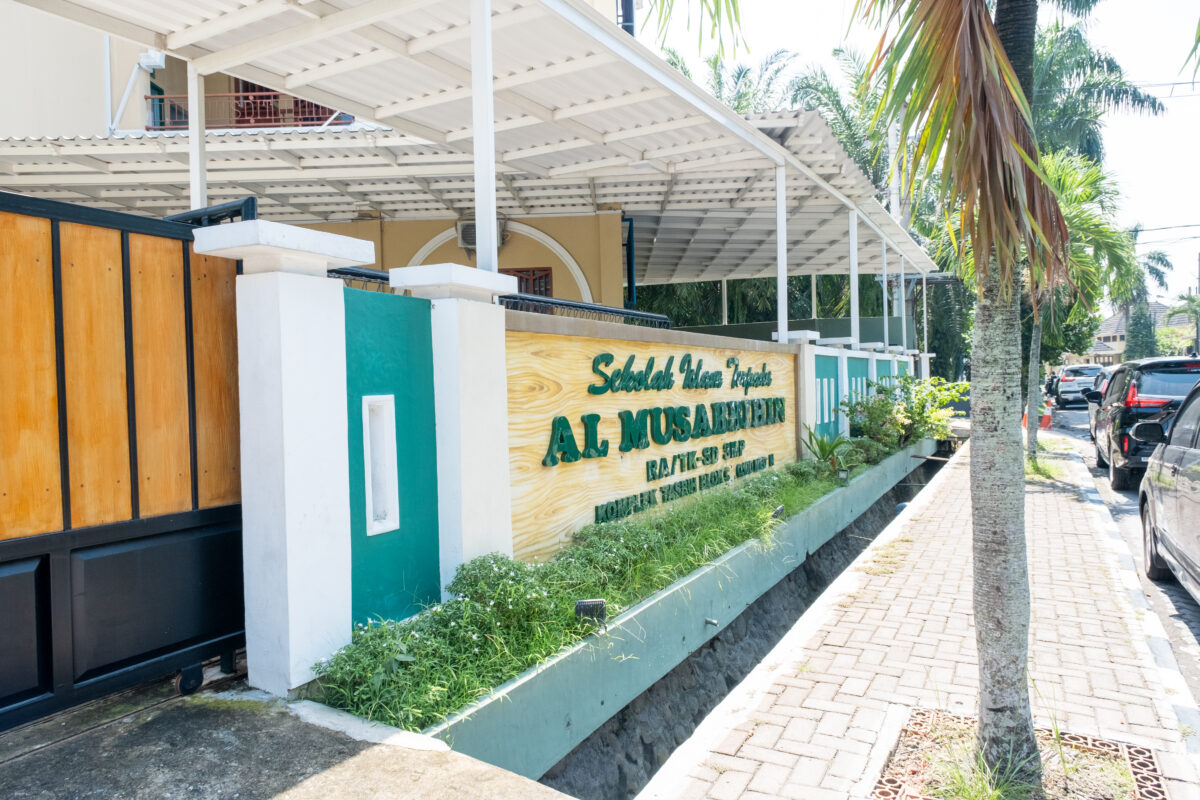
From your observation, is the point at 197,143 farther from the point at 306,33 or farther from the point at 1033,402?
the point at 1033,402

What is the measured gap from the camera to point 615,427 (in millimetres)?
6371

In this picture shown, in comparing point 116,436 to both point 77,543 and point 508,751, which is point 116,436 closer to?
point 77,543

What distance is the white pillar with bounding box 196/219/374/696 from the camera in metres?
3.45

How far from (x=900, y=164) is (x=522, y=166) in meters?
6.60

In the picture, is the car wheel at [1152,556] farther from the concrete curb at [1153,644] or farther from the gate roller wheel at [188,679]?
the gate roller wheel at [188,679]

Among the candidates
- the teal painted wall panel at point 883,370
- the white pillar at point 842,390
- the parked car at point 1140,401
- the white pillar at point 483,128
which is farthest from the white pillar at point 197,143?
the teal painted wall panel at point 883,370

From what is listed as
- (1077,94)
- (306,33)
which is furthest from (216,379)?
(1077,94)

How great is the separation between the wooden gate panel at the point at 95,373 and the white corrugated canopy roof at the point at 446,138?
2.62m

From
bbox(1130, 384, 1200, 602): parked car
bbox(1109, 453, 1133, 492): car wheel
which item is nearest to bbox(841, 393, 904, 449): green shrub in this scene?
bbox(1109, 453, 1133, 492): car wheel

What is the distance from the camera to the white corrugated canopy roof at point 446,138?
5.39m

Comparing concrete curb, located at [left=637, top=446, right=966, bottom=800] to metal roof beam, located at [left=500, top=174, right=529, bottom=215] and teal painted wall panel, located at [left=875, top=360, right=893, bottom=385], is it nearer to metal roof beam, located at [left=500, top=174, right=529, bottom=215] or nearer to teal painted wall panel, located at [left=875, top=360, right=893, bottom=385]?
metal roof beam, located at [left=500, top=174, right=529, bottom=215]

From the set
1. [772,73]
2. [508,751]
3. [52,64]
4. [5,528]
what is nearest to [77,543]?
[5,528]

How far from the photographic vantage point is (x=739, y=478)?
346 inches

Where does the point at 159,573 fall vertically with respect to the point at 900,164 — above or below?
below
